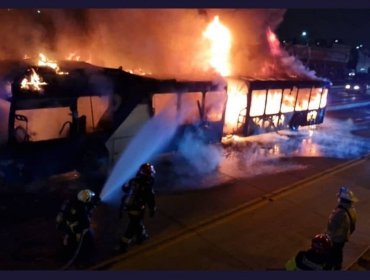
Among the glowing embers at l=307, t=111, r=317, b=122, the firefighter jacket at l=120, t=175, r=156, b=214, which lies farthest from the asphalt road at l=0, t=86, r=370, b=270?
the glowing embers at l=307, t=111, r=317, b=122

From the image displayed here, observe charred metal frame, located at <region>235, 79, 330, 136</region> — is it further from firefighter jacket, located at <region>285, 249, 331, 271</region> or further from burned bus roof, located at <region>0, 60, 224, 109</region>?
firefighter jacket, located at <region>285, 249, 331, 271</region>

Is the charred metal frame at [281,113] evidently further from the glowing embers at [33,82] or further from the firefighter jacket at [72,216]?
the firefighter jacket at [72,216]

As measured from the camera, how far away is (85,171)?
34.3 feet

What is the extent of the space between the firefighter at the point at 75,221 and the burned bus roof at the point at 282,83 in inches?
414

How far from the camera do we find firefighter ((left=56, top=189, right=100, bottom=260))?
631cm

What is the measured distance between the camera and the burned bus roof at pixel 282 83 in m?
15.6

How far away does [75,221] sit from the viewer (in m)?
6.36

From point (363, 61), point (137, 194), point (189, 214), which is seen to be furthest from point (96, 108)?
point (363, 61)

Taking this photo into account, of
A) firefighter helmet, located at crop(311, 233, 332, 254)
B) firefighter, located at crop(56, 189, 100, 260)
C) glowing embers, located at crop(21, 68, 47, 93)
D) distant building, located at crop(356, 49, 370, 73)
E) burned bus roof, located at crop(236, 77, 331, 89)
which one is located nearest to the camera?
firefighter helmet, located at crop(311, 233, 332, 254)

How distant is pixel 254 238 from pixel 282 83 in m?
10.7

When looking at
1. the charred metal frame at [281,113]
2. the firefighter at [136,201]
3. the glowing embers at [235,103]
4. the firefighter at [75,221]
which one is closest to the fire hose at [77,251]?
the firefighter at [75,221]

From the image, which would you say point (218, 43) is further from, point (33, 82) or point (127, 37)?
point (33, 82)

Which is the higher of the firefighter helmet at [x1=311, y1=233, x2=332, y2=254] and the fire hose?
the firefighter helmet at [x1=311, y1=233, x2=332, y2=254]

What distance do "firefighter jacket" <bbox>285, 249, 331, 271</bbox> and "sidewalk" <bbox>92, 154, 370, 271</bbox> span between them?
6.15ft
